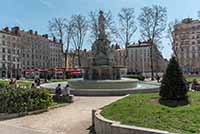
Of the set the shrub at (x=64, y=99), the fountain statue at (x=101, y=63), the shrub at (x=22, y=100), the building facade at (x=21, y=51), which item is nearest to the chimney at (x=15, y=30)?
the building facade at (x=21, y=51)

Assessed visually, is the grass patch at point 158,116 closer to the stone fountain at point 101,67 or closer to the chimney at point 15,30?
the stone fountain at point 101,67

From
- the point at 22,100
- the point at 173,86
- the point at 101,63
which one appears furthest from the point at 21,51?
the point at 173,86

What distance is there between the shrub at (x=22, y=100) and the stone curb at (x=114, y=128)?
563cm

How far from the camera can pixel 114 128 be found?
841cm

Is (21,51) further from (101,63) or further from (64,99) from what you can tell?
(64,99)

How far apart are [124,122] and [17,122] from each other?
549 centimetres

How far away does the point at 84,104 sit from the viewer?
17531 millimetres

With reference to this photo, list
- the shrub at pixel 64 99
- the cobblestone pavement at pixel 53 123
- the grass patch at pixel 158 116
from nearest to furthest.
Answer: the grass patch at pixel 158 116, the cobblestone pavement at pixel 53 123, the shrub at pixel 64 99

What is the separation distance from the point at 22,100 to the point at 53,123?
10.5 ft

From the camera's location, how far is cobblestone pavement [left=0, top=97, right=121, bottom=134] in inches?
418

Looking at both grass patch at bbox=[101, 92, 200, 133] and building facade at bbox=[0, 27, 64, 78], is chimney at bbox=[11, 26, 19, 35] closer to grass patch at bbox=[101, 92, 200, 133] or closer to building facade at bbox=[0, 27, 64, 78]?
building facade at bbox=[0, 27, 64, 78]

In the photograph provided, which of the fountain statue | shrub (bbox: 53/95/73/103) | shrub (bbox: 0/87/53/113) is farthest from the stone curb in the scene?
the fountain statue

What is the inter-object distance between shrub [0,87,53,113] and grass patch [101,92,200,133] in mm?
5069

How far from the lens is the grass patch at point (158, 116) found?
813 centimetres
